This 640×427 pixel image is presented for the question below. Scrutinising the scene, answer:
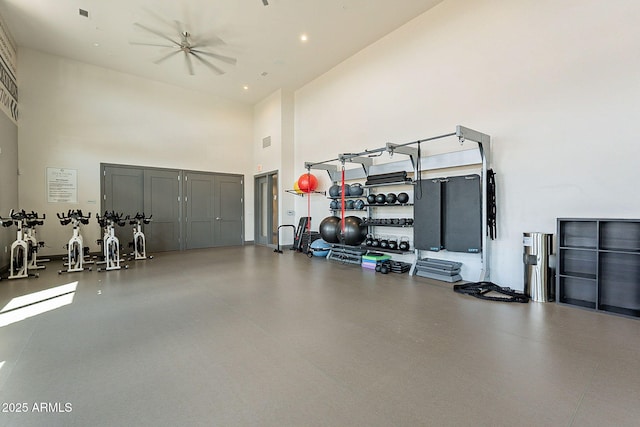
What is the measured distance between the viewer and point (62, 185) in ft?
23.3

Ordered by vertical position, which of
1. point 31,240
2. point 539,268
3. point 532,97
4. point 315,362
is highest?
point 532,97

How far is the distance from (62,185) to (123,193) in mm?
1271

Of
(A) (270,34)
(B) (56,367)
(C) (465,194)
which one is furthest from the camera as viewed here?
(A) (270,34)

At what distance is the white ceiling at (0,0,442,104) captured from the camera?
5.30 m

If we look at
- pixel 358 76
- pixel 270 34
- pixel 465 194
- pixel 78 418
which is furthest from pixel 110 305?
pixel 358 76

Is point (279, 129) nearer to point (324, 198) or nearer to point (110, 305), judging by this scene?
point (324, 198)

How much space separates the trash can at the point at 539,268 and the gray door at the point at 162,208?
8736mm

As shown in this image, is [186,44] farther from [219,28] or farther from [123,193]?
[123,193]

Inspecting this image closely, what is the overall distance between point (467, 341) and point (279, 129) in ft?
26.0

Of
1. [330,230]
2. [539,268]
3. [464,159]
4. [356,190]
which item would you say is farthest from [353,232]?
[539,268]

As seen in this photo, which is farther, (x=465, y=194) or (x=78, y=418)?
(x=465, y=194)

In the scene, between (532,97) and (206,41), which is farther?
(206,41)

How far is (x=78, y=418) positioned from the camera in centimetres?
163

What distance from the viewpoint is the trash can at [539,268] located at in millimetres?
3771
